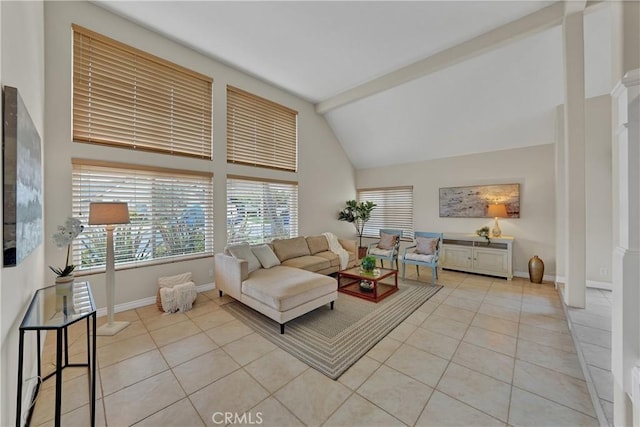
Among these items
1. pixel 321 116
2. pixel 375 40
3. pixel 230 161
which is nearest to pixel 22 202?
pixel 230 161

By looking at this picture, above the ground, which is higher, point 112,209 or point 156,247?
point 112,209

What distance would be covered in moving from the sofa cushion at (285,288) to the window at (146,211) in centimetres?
137

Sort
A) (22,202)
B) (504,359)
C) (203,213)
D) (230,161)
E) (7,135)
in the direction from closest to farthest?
(7,135), (22,202), (504,359), (203,213), (230,161)

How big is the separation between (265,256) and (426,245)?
302 cm

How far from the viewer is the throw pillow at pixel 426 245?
4555mm

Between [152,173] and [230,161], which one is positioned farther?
[230,161]

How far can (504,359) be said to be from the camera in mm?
2178

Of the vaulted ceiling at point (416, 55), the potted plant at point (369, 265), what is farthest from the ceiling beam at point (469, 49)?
the potted plant at point (369, 265)

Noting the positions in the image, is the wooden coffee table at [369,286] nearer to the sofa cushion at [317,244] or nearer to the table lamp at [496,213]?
the sofa cushion at [317,244]

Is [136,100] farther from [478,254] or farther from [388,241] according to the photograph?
[478,254]

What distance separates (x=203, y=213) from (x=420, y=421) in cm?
378

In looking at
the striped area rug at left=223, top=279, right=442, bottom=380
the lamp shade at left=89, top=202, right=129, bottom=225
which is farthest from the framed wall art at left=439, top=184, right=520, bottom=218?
the lamp shade at left=89, top=202, right=129, bottom=225

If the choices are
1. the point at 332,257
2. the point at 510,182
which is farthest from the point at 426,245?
the point at 510,182

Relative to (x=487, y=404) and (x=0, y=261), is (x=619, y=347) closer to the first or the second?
(x=487, y=404)
